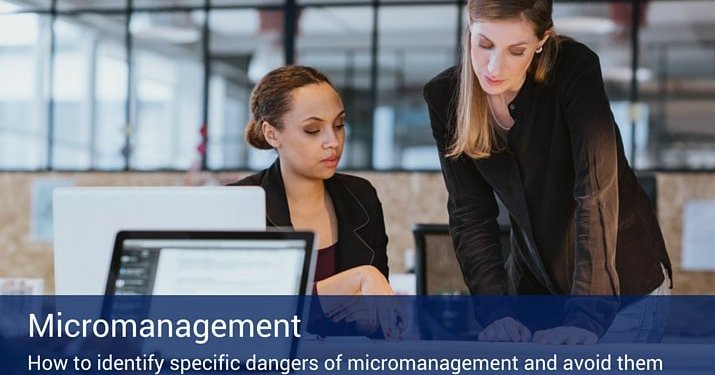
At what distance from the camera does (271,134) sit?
9.57 ft

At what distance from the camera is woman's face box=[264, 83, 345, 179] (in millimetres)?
2750

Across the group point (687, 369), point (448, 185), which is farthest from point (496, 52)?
point (687, 369)

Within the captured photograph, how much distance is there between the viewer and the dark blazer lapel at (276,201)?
2752mm

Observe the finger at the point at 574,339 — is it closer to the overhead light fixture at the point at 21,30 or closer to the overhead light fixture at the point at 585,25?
the overhead light fixture at the point at 585,25

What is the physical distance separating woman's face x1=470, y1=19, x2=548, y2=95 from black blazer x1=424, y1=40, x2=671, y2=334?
0.14 m

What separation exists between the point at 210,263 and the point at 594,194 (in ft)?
3.05

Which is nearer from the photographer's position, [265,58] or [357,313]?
[357,313]

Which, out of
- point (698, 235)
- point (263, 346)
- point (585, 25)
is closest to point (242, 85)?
point (585, 25)

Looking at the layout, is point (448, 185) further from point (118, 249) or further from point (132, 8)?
point (132, 8)

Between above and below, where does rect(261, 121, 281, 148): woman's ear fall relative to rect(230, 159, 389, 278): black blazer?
above

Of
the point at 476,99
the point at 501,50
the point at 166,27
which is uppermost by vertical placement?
the point at 166,27

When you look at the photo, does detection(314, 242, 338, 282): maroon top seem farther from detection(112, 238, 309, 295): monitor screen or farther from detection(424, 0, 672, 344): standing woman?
detection(112, 238, 309, 295): monitor screen

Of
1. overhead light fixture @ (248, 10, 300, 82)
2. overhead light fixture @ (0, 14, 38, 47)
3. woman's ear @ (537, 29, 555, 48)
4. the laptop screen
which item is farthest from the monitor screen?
overhead light fixture @ (0, 14, 38, 47)

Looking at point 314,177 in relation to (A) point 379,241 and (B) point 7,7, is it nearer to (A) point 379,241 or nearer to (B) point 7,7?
(A) point 379,241
